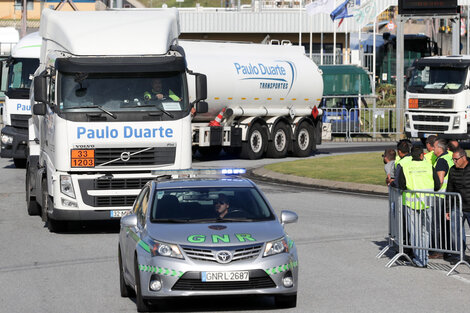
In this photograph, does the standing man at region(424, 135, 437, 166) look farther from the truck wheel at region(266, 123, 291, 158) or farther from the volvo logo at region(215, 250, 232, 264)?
the truck wheel at region(266, 123, 291, 158)

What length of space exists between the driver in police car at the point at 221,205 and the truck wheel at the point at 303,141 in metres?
26.2

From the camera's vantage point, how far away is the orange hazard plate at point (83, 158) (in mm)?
17250

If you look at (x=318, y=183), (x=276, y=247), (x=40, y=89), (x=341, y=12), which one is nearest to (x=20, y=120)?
(x=318, y=183)

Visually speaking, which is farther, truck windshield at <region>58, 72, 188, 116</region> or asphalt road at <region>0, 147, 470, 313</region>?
truck windshield at <region>58, 72, 188, 116</region>

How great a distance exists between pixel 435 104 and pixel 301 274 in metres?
26.7

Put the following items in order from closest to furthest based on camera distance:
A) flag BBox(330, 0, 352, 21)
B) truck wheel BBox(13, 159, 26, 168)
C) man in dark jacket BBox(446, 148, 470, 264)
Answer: man in dark jacket BBox(446, 148, 470, 264) → truck wheel BBox(13, 159, 26, 168) → flag BBox(330, 0, 352, 21)

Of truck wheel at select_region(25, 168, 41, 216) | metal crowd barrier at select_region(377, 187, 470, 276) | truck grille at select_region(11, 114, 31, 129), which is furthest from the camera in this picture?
truck grille at select_region(11, 114, 31, 129)

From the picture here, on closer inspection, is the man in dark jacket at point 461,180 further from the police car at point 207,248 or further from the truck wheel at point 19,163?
the truck wheel at point 19,163

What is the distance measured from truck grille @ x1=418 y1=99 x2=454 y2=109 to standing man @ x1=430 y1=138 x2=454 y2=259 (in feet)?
78.6

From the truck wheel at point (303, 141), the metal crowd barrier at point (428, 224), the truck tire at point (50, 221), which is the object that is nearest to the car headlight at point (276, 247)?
the metal crowd barrier at point (428, 224)

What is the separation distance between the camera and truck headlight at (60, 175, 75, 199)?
17.3 m

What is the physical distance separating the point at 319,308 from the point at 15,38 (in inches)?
1178

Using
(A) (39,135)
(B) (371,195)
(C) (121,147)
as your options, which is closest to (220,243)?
(C) (121,147)

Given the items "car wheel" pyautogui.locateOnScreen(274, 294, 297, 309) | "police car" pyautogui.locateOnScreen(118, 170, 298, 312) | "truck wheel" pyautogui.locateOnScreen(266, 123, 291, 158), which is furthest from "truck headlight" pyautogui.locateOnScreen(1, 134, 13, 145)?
"car wheel" pyautogui.locateOnScreen(274, 294, 297, 309)
